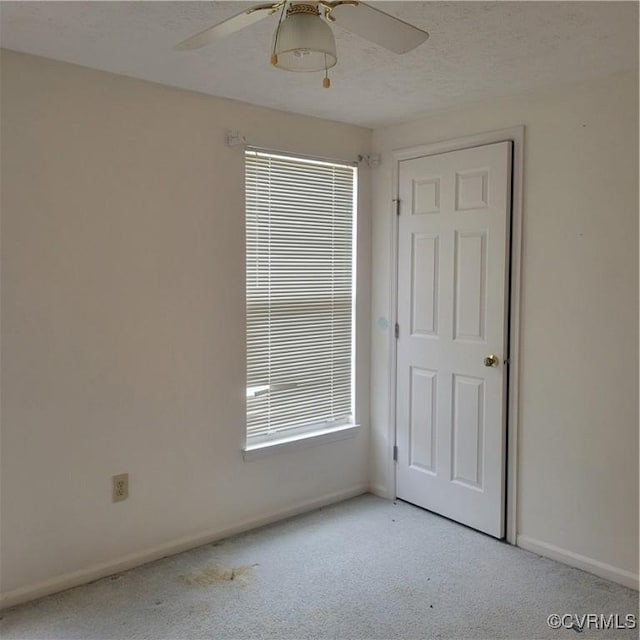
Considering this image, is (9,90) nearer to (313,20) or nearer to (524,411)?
(313,20)

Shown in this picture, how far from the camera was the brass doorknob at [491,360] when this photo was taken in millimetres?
3064

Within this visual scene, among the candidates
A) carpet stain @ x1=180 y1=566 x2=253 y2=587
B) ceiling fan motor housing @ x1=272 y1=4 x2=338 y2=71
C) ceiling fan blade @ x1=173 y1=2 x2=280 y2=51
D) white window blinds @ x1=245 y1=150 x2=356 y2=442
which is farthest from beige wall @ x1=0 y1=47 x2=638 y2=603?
ceiling fan motor housing @ x1=272 y1=4 x2=338 y2=71

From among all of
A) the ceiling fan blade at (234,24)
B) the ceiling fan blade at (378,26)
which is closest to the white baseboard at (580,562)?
the ceiling fan blade at (378,26)

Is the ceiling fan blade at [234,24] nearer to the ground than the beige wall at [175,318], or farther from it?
farther from it

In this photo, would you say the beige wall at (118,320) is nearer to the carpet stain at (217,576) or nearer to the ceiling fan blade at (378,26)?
the carpet stain at (217,576)

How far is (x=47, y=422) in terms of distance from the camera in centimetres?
256

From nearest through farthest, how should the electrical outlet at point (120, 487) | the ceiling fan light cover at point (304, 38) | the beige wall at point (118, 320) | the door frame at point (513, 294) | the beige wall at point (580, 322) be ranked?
the ceiling fan light cover at point (304, 38), the beige wall at point (118, 320), the beige wall at point (580, 322), the electrical outlet at point (120, 487), the door frame at point (513, 294)

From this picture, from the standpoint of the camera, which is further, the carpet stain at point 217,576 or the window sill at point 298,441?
the window sill at point 298,441

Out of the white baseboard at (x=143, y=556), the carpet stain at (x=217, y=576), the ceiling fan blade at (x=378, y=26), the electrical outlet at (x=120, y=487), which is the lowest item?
the carpet stain at (x=217, y=576)

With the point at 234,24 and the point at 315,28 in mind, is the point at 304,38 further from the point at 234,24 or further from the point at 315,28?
the point at 234,24

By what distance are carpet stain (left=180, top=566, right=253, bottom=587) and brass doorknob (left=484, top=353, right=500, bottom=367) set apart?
1.55 m

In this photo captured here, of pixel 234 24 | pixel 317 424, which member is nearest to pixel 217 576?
pixel 317 424

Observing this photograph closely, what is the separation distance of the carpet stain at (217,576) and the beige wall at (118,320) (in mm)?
282

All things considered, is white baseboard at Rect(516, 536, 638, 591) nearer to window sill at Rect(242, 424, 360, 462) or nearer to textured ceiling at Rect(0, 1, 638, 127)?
window sill at Rect(242, 424, 360, 462)
